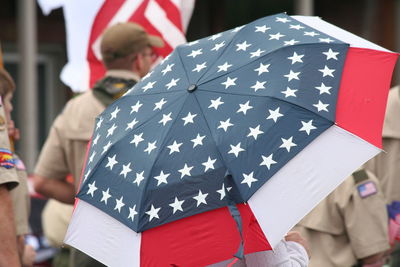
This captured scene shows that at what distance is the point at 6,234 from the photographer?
3.03 metres

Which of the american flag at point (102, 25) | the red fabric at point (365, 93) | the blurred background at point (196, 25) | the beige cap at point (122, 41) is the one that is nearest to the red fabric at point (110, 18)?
the american flag at point (102, 25)

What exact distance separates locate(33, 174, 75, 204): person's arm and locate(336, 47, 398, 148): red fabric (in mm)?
2254

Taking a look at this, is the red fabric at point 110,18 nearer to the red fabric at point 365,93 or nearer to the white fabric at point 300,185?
the red fabric at point 365,93

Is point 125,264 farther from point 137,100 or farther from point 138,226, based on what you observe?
point 137,100

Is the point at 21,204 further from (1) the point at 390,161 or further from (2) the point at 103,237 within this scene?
(1) the point at 390,161

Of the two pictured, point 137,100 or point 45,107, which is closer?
point 137,100

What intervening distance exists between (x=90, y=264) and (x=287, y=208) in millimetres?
1996

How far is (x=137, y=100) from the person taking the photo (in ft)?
10.1

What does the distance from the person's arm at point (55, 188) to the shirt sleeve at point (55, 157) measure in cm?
3

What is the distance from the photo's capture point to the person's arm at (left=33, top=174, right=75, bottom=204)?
15.9 ft

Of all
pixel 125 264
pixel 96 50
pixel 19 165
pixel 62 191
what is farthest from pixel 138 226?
pixel 96 50

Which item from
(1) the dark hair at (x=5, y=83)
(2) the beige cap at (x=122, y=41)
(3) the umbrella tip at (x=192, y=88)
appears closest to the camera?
(3) the umbrella tip at (x=192, y=88)

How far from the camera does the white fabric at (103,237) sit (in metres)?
2.88

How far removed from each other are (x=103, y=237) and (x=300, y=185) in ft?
2.24
